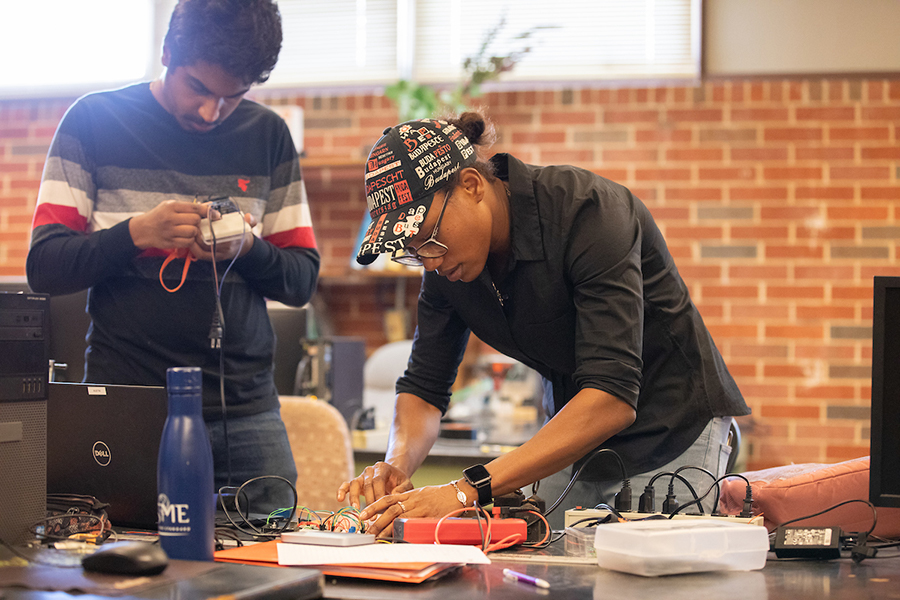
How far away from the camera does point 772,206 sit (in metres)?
3.95

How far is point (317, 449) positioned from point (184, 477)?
1193 millimetres

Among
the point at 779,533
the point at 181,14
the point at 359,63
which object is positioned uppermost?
the point at 359,63

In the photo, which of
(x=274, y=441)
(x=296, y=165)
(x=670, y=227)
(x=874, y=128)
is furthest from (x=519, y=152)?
(x=274, y=441)

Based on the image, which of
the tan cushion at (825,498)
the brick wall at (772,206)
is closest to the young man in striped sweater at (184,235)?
the tan cushion at (825,498)

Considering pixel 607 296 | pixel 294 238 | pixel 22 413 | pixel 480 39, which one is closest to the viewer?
pixel 22 413

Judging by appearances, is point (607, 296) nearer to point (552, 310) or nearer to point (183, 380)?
point (552, 310)

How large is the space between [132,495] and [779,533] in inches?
37.5

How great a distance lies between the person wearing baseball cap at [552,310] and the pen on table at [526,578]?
0.82 feet

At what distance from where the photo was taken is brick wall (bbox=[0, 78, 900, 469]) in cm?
387

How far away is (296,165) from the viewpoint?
184 centimetres

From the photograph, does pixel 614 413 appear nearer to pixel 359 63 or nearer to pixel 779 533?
pixel 779 533

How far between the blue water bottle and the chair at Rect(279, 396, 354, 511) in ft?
3.66

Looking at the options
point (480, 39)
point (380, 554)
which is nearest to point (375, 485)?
point (380, 554)

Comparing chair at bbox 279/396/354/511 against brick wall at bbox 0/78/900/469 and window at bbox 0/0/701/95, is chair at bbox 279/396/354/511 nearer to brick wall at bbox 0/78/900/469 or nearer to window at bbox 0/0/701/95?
brick wall at bbox 0/78/900/469
